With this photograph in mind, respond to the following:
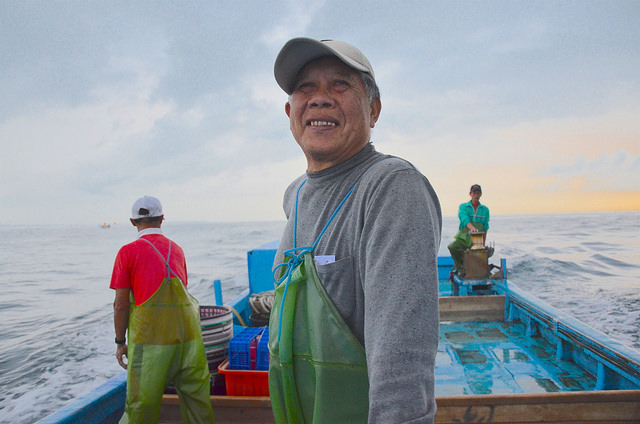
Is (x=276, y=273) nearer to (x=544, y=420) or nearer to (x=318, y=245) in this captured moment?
(x=318, y=245)

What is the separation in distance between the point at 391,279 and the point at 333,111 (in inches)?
24.3

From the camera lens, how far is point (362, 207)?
1062 mm

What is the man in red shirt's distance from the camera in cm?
295

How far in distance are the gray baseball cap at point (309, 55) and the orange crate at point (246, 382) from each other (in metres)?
2.51

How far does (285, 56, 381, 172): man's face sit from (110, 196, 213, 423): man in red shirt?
233cm

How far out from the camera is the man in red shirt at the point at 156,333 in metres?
2.95

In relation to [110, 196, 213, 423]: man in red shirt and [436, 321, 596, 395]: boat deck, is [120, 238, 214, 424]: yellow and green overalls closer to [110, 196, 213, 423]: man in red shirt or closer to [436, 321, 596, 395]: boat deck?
[110, 196, 213, 423]: man in red shirt

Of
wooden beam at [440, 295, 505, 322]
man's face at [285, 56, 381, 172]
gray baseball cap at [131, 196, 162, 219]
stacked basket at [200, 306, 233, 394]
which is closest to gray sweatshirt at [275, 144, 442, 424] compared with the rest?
man's face at [285, 56, 381, 172]

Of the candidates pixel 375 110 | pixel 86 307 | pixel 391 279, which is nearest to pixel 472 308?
pixel 375 110

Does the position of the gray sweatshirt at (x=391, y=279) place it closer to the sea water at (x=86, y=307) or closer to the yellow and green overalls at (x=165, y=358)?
the yellow and green overalls at (x=165, y=358)

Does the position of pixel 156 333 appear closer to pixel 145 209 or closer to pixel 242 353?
pixel 242 353

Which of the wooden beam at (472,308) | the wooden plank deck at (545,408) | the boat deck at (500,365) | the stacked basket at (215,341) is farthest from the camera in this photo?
the wooden beam at (472,308)

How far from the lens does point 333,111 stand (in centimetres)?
126

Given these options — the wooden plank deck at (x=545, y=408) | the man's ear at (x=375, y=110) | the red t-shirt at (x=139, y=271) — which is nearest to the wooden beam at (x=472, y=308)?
the wooden plank deck at (x=545, y=408)
